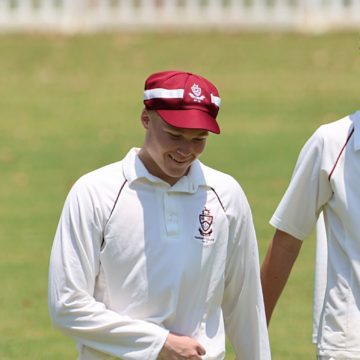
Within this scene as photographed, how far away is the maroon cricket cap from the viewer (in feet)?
14.0

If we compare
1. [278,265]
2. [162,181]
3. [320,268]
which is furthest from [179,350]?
[320,268]

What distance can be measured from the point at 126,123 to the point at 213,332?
13403mm

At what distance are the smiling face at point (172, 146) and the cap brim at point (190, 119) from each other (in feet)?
0.08

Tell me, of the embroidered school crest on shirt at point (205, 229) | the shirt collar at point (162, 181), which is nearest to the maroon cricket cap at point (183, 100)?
the shirt collar at point (162, 181)

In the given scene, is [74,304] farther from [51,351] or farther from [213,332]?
[51,351]

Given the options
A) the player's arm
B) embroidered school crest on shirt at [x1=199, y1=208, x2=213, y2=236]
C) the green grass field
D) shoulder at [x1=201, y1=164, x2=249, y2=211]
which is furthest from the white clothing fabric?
the green grass field

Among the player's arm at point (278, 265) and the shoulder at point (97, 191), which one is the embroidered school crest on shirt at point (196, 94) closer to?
the shoulder at point (97, 191)

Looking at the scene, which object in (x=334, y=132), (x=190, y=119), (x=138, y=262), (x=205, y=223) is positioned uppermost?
(x=190, y=119)

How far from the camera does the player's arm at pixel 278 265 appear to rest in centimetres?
497

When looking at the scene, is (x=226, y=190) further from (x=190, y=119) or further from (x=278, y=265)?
(x=278, y=265)

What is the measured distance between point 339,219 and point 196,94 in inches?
30.0

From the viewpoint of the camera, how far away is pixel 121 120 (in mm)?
17938

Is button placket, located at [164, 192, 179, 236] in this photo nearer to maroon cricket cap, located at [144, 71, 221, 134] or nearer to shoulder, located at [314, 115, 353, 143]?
maroon cricket cap, located at [144, 71, 221, 134]

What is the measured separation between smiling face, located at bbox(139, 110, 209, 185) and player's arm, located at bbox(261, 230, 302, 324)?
729mm
